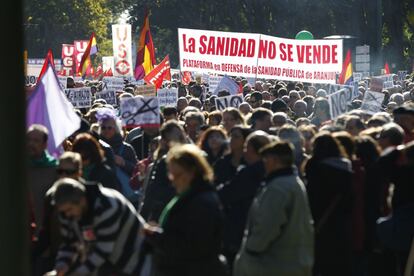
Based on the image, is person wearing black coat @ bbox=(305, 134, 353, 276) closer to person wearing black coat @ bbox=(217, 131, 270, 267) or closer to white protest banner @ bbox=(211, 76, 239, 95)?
person wearing black coat @ bbox=(217, 131, 270, 267)

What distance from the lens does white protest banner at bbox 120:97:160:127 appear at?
1212 centimetres

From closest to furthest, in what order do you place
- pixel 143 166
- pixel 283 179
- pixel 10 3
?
pixel 10 3, pixel 283 179, pixel 143 166

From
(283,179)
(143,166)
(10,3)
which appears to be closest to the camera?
(10,3)

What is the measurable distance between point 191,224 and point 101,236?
1.73ft

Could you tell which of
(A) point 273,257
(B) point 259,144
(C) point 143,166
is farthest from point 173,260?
(C) point 143,166

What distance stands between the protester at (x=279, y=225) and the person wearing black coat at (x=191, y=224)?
0.49m

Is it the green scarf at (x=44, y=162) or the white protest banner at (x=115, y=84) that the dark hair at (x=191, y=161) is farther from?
the white protest banner at (x=115, y=84)

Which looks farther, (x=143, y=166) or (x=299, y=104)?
(x=299, y=104)

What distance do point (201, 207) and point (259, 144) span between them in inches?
67.6

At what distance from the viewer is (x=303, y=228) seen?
653 centimetres

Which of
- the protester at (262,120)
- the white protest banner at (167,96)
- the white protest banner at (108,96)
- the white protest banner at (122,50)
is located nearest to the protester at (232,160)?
the protester at (262,120)

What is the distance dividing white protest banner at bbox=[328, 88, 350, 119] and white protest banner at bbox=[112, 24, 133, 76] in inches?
609

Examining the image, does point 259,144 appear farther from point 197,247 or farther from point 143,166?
point 143,166

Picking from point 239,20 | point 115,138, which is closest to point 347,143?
point 115,138
